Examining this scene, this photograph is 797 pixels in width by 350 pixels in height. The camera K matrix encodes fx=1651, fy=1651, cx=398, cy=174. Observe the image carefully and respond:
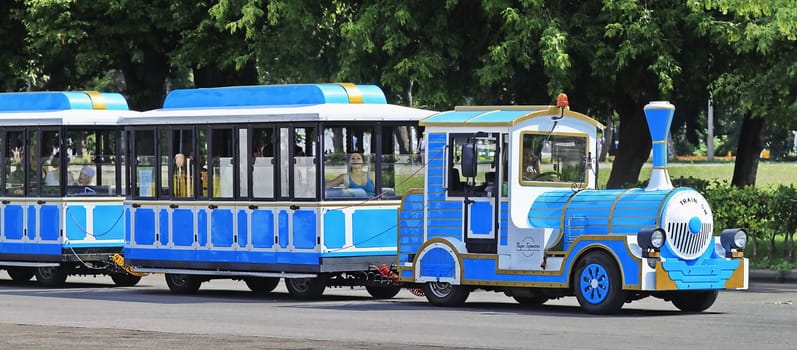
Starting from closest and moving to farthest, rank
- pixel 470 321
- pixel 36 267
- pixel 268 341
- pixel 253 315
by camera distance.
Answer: pixel 268 341
pixel 470 321
pixel 253 315
pixel 36 267

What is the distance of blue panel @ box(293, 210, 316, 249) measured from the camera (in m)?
21.1

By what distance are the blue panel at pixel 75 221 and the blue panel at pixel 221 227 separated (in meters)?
3.64

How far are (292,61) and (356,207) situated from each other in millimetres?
11695

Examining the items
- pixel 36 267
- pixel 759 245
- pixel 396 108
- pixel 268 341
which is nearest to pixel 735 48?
pixel 759 245

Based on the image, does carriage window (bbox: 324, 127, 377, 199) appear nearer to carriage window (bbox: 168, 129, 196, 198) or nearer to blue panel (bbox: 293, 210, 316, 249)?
blue panel (bbox: 293, 210, 316, 249)

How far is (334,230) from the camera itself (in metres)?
21.1

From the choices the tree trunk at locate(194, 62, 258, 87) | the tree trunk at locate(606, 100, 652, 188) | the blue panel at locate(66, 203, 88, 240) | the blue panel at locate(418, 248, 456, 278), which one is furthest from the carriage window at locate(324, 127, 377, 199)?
the tree trunk at locate(194, 62, 258, 87)

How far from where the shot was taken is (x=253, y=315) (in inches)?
728

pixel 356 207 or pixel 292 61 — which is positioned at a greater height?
pixel 292 61

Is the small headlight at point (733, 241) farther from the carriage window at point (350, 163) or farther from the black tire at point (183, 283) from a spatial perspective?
the black tire at point (183, 283)

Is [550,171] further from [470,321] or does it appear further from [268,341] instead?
[268,341]

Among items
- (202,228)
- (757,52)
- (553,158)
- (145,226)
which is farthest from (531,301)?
(757,52)

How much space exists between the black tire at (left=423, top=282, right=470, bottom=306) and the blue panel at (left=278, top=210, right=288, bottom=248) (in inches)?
93.6

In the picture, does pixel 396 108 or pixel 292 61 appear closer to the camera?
pixel 396 108
